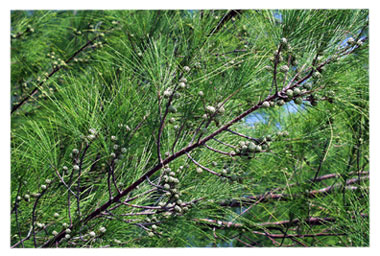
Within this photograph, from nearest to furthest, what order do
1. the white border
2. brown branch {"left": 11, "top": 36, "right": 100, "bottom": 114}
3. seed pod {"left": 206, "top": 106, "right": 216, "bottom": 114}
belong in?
seed pod {"left": 206, "top": 106, "right": 216, "bottom": 114}
the white border
brown branch {"left": 11, "top": 36, "right": 100, "bottom": 114}

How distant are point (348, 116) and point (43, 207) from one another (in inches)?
30.9

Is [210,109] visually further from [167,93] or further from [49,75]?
[49,75]

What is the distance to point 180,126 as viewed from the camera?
2.17ft

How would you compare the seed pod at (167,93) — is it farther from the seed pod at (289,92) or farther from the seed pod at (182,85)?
the seed pod at (289,92)

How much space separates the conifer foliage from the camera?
1.91ft

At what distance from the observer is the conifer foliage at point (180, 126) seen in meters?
0.58

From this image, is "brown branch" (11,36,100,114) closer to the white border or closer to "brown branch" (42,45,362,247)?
the white border

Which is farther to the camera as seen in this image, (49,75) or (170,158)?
(49,75)

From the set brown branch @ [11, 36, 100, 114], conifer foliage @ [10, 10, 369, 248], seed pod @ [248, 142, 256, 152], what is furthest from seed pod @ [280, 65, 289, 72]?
brown branch @ [11, 36, 100, 114]
